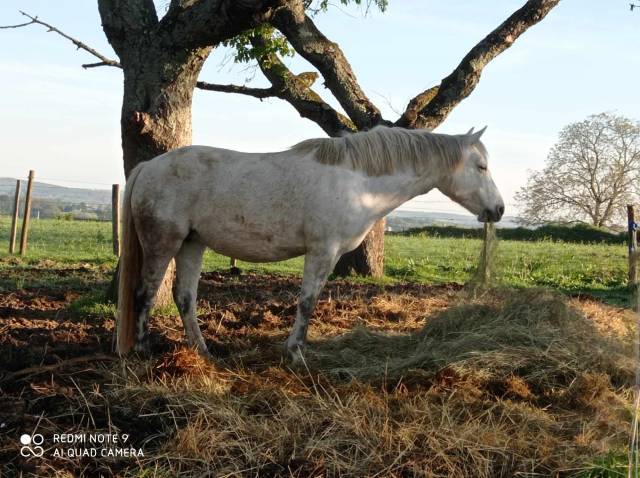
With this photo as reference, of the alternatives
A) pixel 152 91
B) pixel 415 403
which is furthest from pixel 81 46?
pixel 415 403

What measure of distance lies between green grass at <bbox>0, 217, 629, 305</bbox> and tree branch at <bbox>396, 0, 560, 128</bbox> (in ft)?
7.90

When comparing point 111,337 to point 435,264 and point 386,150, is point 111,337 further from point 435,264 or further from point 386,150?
point 435,264

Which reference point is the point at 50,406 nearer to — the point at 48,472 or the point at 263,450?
the point at 48,472

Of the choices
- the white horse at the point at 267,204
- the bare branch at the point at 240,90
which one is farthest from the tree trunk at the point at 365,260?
the white horse at the point at 267,204

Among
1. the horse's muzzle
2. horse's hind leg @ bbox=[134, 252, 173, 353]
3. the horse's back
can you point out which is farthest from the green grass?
the horse's back

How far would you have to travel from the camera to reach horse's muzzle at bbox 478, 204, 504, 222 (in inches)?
214

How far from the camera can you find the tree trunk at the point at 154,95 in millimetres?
6637

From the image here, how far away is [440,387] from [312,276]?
4.39 feet

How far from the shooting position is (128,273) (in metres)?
5.21

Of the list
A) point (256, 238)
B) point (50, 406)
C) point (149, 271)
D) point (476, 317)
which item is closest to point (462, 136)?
point (476, 317)

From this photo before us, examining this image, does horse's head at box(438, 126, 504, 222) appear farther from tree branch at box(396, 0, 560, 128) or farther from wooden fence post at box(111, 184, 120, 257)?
wooden fence post at box(111, 184, 120, 257)

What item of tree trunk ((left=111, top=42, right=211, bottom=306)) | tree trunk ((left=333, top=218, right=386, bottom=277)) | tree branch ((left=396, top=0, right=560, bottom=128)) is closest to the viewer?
tree trunk ((left=111, top=42, right=211, bottom=306))

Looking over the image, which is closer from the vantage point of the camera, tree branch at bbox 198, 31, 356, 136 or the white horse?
the white horse

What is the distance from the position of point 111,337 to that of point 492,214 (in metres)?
3.42
